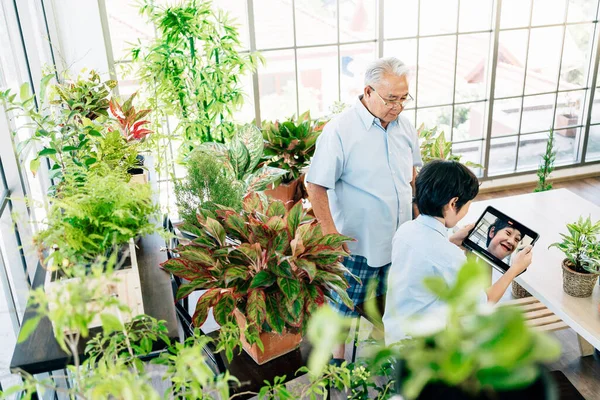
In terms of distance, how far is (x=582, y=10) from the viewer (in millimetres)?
5871

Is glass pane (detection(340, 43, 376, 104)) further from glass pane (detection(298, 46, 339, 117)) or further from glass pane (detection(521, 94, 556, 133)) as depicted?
glass pane (detection(521, 94, 556, 133))

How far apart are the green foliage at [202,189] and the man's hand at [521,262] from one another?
1.21 m

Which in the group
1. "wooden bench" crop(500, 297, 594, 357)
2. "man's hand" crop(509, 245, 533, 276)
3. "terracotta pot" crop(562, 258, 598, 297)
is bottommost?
"wooden bench" crop(500, 297, 594, 357)

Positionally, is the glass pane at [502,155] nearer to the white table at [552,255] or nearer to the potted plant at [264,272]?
the white table at [552,255]

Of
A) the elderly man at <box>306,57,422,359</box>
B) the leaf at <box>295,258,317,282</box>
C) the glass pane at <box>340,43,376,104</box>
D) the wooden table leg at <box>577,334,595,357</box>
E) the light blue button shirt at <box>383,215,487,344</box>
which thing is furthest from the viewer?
the glass pane at <box>340,43,376,104</box>

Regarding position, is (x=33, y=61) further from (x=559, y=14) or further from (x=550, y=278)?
(x=559, y=14)

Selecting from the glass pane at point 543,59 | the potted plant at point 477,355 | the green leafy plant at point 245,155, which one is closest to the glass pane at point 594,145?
the glass pane at point 543,59

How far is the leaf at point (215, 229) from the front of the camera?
2.02 m

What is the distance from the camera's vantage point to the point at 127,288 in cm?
148

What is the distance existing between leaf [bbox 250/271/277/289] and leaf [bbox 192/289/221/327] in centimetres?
15

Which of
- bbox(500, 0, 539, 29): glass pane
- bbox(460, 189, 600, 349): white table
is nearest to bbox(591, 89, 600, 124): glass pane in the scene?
bbox(500, 0, 539, 29): glass pane

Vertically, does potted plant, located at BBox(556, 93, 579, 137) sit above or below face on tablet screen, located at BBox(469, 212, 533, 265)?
below

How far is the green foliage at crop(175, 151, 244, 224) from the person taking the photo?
A: 2354 mm

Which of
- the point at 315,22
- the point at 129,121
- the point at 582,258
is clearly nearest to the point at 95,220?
the point at 129,121
